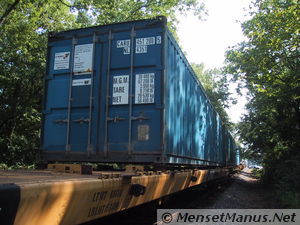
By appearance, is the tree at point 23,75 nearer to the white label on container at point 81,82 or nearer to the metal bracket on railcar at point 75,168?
the white label on container at point 81,82

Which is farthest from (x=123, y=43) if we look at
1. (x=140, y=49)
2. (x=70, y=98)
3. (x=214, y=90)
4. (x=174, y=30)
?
(x=214, y=90)

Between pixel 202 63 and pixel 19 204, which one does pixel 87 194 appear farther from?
pixel 202 63

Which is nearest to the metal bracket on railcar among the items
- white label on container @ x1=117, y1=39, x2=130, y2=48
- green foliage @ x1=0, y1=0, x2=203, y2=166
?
white label on container @ x1=117, y1=39, x2=130, y2=48

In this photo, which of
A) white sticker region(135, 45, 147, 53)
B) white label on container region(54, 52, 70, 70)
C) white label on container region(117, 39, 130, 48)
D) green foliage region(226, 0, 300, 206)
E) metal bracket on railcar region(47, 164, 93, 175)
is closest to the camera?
metal bracket on railcar region(47, 164, 93, 175)

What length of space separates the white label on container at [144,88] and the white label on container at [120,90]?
8.4 inches

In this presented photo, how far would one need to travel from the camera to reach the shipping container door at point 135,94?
220 inches

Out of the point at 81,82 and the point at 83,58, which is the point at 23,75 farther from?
the point at 81,82

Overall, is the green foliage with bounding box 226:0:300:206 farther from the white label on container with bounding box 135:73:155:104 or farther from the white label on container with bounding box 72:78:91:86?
the white label on container with bounding box 72:78:91:86

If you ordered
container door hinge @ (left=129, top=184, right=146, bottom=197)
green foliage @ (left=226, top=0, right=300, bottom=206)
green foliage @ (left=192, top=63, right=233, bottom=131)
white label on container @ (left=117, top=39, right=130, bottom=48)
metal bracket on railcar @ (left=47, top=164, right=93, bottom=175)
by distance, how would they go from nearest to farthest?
1. container door hinge @ (left=129, top=184, right=146, bottom=197)
2. metal bracket on railcar @ (left=47, top=164, right=93, bottom=175)
3. white label on container @ (left=117, top=39, right=130, bottom=48)
4. green foliage @ (left=226, top=0, right=300, bottom=206)
5. green foliage @ (left=192, top=63, right=233, bottom=131)

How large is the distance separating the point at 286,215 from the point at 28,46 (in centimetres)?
1556

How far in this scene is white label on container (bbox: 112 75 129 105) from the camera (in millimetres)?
5785

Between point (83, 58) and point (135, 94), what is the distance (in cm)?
141

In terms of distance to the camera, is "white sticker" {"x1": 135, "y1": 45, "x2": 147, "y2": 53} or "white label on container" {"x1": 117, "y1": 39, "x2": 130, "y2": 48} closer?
"white sticker" {"x1": 135, "y1": 45, "x2": 147, "y2": 53}

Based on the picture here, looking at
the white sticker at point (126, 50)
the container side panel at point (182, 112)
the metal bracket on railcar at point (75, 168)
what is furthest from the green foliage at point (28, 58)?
the metal bracket on railcar at point (75, 168)
